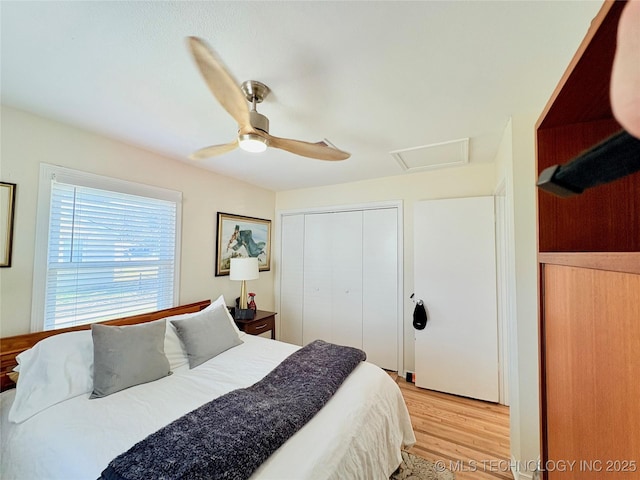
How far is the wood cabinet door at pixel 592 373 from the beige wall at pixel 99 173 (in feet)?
8.97

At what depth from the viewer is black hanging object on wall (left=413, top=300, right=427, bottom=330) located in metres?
2.77

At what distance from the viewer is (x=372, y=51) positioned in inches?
47.5

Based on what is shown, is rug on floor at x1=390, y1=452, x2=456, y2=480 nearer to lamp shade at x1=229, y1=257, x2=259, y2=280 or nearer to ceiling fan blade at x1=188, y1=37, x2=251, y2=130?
lamp shade at x1=229, y1=257, x2=259, y2=280

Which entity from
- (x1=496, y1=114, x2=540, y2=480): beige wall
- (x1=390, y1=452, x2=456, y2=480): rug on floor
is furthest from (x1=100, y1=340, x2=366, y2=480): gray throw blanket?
(x1=496, y1=114, x2=540, y2=480): beige wall

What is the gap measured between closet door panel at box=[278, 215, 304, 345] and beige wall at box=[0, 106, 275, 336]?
57cm

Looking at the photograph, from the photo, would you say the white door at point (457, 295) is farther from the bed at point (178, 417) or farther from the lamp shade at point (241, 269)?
the lamp shade at point (241, 269)

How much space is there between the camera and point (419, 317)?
2.78 m

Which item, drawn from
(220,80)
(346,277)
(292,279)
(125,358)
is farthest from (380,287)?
(220,80)

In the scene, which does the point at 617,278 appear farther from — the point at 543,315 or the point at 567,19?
the point at 567,19

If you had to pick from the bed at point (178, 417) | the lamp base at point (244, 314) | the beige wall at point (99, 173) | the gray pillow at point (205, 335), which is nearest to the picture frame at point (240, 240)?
Result: the beige wall at point (99, 173)

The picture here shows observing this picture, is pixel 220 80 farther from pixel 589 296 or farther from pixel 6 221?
pixel 6 221

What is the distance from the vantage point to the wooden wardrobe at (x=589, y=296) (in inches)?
15.1

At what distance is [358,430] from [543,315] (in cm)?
106

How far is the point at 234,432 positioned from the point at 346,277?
8.15ft
